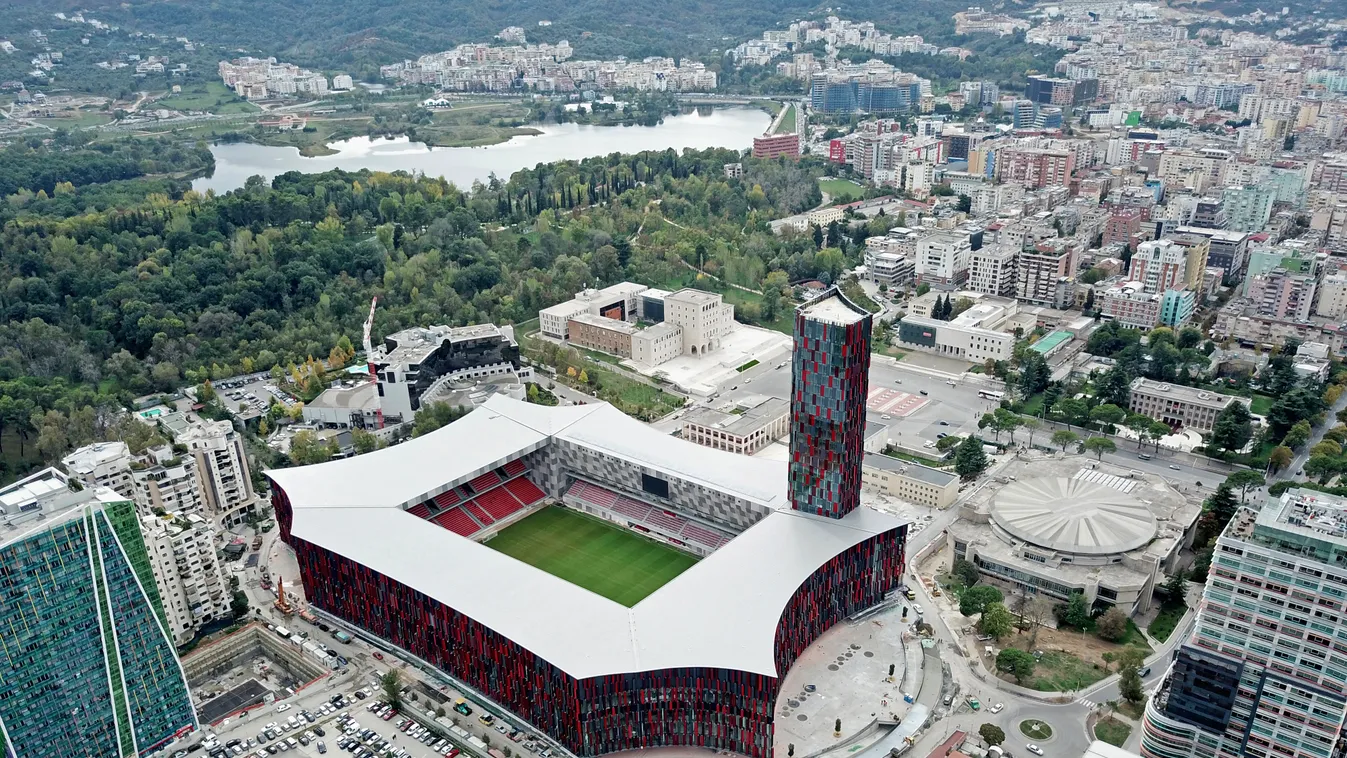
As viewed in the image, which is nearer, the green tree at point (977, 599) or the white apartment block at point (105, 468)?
the green tree at point (977, 599)

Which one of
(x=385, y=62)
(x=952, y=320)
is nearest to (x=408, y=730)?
(x=952, y=320)

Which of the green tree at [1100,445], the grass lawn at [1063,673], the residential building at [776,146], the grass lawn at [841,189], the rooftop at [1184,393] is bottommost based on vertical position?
the grass lawn at [1063,673]

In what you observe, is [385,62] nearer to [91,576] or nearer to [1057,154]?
[1057,154]

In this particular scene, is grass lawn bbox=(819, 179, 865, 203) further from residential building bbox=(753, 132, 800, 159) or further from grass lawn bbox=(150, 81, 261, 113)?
grass lawn bbox=(150, 81, 261, 113)

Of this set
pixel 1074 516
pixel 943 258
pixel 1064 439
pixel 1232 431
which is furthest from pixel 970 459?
pixel 943 258

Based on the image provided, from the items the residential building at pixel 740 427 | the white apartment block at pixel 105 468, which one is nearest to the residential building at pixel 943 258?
the residential building at pixel 740 427

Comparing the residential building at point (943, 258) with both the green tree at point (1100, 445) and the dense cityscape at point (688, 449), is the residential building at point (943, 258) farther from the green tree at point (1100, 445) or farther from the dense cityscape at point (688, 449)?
the green tree at point (1100, 445)
